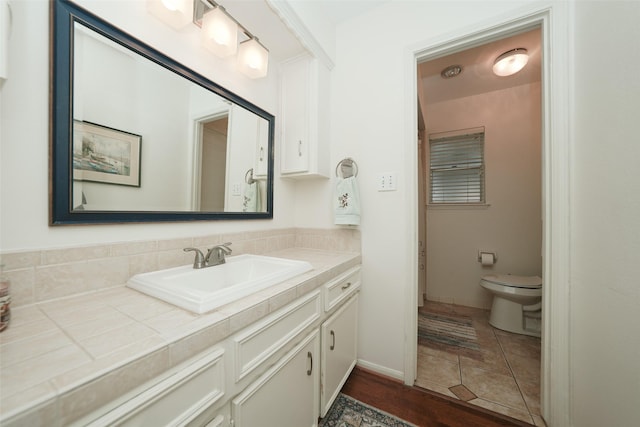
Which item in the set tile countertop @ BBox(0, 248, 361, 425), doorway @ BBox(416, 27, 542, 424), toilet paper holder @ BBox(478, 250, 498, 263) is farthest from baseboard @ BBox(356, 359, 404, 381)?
toilet paper holder @ BBox(478, 250, 498, 263)

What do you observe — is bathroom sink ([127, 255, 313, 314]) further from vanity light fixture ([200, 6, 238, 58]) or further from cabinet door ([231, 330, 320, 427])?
vanity light fixture ([200, 6, 238, 58])

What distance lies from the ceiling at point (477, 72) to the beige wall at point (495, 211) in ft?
0.44

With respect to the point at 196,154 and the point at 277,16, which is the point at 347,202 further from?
the point at 277,16

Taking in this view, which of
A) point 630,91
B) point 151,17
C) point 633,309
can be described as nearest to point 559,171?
point 630,91

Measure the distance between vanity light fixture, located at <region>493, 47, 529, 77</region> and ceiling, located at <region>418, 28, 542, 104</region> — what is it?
2.5 inches

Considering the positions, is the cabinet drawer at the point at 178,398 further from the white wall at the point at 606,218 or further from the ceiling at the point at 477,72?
the ceiling at the point at 477,72

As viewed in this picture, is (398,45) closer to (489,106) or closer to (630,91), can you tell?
(630,91)

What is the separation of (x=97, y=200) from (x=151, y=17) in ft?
2.55

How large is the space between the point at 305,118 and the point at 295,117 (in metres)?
0.08

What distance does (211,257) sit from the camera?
108 centimetres

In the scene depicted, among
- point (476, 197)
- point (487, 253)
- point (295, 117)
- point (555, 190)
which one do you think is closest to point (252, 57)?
point (295, 117)

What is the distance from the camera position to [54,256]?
0.71m

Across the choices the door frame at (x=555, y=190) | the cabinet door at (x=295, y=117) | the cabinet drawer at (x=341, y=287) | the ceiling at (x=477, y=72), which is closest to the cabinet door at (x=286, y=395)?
the cabinet drawer at (x=341, y=287)

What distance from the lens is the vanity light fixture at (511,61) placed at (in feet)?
6.15
